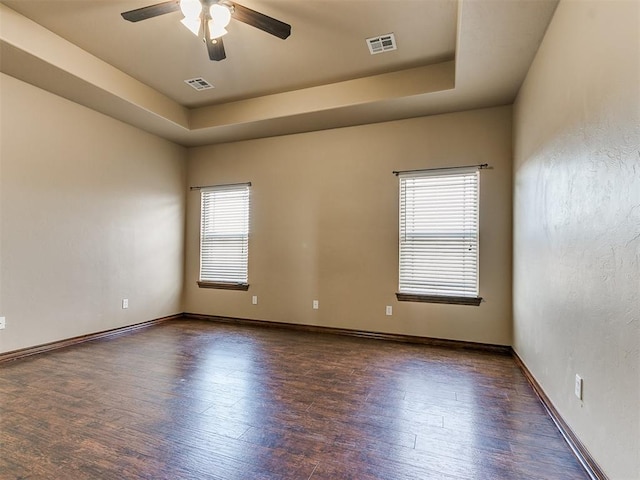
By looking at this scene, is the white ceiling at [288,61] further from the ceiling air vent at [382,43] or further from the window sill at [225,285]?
the window sill at [225,285]

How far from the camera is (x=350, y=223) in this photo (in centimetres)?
452

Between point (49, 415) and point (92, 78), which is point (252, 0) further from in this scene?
point (49, 415)

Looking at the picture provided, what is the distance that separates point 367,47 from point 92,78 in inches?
113

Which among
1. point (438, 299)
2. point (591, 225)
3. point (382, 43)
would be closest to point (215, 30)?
point (382, 43)

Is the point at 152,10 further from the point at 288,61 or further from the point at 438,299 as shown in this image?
the point at 438,299

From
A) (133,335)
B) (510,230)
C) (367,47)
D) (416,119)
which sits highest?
(367,47)

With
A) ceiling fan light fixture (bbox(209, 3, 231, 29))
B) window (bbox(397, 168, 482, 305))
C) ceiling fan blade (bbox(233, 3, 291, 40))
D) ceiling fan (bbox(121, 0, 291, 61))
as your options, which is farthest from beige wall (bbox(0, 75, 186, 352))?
window (bbox(397, 168, 482, 305))

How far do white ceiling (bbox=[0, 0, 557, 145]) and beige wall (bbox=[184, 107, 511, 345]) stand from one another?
34 centimetres

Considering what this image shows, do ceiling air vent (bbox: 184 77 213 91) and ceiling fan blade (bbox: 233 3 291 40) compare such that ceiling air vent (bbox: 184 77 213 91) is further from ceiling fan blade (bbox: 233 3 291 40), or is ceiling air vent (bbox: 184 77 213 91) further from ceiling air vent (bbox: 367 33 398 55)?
ceiling air vent (bbox: 367 33 398 55)

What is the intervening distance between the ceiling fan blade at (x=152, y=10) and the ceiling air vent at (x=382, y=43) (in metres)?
1.69

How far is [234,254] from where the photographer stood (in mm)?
5219

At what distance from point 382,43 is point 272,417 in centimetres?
335

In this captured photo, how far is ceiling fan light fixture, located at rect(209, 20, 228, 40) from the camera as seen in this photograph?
2532 millimetres

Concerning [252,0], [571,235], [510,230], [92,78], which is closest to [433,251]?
[510,230]
